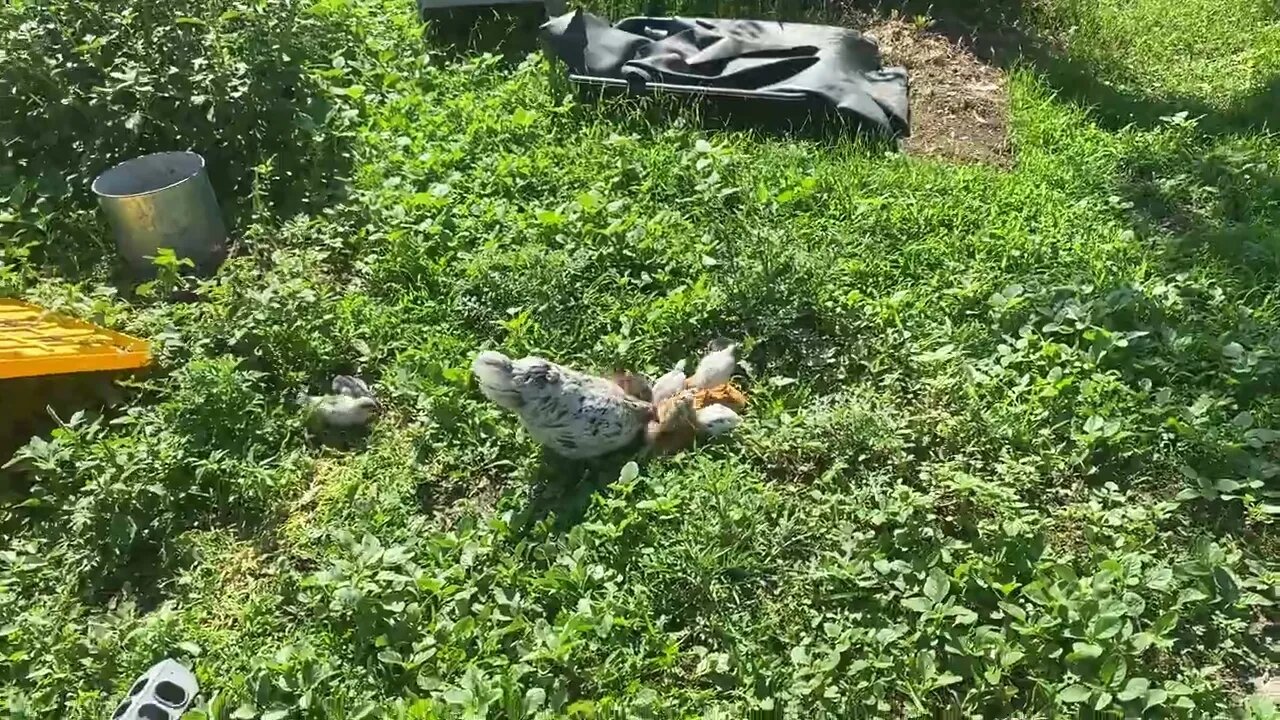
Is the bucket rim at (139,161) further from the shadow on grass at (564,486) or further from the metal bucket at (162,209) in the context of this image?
the shadow on grass at (564,486)

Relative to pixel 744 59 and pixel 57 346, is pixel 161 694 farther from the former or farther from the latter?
pixel 744 59

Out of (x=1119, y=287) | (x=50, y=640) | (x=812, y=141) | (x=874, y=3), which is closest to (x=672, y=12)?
(x=874, y=3)

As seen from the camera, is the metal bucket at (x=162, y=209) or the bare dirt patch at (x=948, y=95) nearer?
the metal bucket at (x=162, y=209)

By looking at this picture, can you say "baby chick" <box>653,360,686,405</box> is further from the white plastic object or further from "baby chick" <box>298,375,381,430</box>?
the white plastic object

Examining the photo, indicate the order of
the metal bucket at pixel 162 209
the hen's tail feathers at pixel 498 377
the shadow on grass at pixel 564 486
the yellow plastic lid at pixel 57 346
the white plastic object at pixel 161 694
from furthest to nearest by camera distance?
the metal bucket at pixel 162 209 < the yellow plastic lid at pixel 57 346 < the shadow on grass at pixel 564 486 < the hen's tail feathers at pixel 498 377 < the white plastic object at pixel 161 694

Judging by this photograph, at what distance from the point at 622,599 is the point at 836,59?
3153mm

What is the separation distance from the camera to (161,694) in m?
2.83

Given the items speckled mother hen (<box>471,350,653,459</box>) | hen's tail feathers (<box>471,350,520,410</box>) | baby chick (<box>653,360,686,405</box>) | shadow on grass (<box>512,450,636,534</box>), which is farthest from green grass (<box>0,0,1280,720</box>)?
hen's tail feathers (<box>471,350,520,410</box>)

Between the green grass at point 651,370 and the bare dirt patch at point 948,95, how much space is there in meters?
0.21

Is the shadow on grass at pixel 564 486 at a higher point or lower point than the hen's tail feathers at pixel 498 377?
lower

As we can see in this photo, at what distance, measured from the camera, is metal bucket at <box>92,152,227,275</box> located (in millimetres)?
4305

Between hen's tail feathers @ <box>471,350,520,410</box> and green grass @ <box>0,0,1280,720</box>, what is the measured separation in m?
0.38

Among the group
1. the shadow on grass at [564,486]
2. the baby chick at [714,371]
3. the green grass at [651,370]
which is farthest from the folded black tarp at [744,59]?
the shadow on grass at [564,486]

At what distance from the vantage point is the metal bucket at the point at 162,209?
430cm
